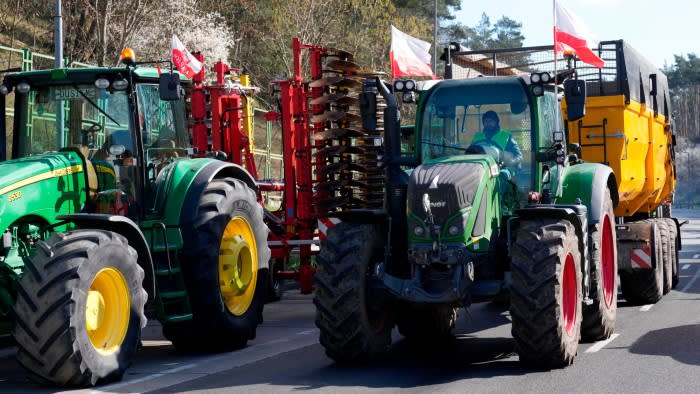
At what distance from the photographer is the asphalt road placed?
8820 millimetres

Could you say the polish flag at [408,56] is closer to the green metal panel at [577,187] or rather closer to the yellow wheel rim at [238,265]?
the green metal panel at [577,187]

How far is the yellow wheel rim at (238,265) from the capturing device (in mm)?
11297

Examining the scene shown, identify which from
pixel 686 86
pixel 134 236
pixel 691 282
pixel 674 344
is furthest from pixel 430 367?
pixel 686 86

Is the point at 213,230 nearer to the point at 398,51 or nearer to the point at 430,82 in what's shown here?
the point at 430,82

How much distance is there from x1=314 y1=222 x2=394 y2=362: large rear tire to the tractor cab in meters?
1.98

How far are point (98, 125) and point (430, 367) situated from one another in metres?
3.83

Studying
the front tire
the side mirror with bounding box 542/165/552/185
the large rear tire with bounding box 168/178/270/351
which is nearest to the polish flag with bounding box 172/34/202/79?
the large rear tire with bounding box 168/178/270/351

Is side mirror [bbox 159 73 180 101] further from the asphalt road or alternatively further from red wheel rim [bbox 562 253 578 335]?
red wheel rim [bbox 562 253 578 335]

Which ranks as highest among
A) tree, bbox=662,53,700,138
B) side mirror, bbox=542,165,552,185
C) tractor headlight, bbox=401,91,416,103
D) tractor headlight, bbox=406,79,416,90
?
tree, bbox=662,53,700,138

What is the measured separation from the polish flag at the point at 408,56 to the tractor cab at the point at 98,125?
8.55 m

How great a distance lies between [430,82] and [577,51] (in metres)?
2.89

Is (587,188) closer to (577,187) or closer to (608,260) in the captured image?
(577,187)

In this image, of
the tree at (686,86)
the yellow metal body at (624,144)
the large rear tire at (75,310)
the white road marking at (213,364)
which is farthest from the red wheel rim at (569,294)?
the tree at (686,86)

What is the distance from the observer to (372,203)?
612 inches
